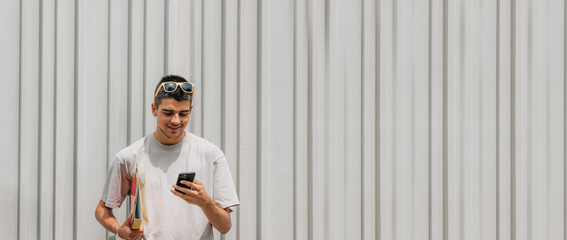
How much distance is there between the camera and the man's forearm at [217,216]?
2.96m

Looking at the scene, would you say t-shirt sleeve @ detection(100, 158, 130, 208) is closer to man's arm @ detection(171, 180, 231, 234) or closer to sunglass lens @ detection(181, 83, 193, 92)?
man's arm @ detection(171, 180, 231, 234)

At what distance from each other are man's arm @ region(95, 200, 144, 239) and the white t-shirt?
6cm

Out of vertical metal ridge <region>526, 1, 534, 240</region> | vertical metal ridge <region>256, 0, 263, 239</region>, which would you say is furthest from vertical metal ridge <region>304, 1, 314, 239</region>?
vertical metal ridge <region>526, 1, 534, 240</region>

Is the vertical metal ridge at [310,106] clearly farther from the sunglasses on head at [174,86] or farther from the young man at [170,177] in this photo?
the sunglasses on head at [174,86]

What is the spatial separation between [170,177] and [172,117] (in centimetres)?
38

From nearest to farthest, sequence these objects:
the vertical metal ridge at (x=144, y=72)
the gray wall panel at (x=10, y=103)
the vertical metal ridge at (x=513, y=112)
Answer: the gray wall panel at (x=10, y=103)
the vertical metal ridge at (x=144, y=72)
the vertical metal ridge at (x=513, y=112)

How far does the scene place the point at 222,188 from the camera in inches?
125

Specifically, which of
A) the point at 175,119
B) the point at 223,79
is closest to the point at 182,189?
the point at 175,119

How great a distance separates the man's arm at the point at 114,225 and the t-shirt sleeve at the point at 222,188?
497 millimetres

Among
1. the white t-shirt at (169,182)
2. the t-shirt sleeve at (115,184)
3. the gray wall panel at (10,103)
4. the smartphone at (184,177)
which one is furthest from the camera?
the gray wall panel at (10,103)

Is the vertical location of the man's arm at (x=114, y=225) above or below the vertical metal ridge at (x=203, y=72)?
below

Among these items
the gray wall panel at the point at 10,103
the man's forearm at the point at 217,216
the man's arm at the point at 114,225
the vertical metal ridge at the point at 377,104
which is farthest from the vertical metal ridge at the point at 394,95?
the gray wall panel at the point at 10,103

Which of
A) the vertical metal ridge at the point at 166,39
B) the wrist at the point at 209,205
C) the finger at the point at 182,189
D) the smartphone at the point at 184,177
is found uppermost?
the vertical metal ridge at the point at 166,39

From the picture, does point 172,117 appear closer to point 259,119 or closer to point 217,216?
point 217,216
